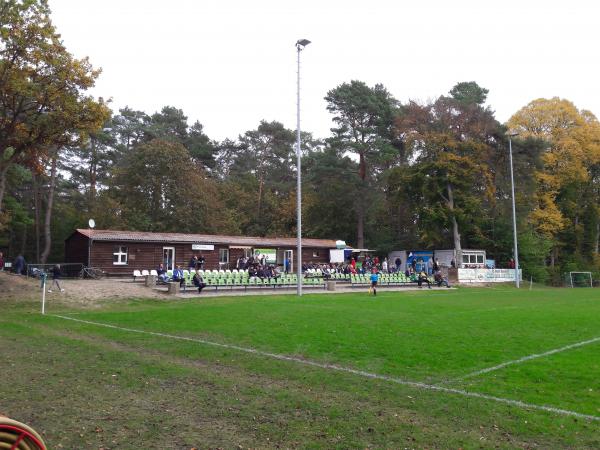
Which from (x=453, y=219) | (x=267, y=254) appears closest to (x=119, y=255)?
(x=267, y=254)

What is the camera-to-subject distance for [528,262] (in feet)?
164

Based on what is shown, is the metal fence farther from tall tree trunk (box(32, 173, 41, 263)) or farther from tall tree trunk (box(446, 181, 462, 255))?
tall tree trunk (box(446, 181, 462, 255))

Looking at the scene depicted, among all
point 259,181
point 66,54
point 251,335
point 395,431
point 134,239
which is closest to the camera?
point 395,431

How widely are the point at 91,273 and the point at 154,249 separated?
4.86 metres

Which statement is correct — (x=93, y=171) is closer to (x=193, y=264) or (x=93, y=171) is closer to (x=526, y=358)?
(x=193, y=264)

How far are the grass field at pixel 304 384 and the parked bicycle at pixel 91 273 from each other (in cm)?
1741

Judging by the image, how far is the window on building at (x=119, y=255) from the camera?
3356 cm

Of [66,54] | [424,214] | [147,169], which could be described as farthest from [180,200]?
[66,54]

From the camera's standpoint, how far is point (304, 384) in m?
7.50

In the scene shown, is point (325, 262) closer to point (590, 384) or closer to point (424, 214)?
point (424, 214)

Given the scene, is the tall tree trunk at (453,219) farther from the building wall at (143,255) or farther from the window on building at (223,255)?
the window on building at (223,255)

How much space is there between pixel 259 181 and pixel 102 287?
4010cm

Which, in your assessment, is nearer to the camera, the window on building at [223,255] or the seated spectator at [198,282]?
the seated spectator at [198,282]

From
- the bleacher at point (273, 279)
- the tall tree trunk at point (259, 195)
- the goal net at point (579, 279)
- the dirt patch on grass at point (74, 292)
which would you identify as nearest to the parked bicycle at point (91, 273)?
the bleacher at point (273, 279)
